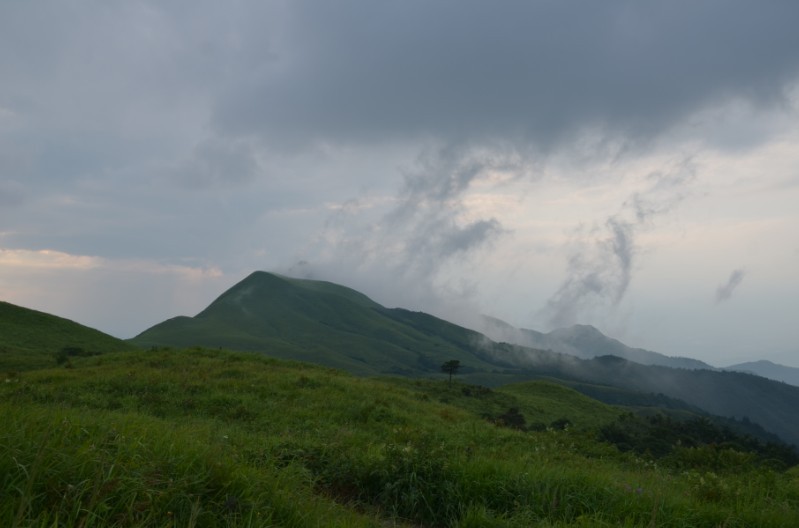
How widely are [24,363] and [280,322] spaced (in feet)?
547

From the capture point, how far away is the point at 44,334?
46625mm

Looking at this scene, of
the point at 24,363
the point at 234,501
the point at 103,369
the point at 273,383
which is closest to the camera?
the point at 234,501

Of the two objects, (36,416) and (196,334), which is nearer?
(36,416)

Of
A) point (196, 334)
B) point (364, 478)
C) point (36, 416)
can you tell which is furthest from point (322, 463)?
point (196, 334)

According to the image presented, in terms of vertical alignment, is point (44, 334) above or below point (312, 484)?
above

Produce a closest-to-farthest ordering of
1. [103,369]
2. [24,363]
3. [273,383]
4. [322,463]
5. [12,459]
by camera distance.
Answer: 1. [12,459]
2. [322,463]
3. [273,383]
4. [103,369]
5. [24,363]

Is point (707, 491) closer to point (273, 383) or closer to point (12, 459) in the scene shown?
point (12, 459)

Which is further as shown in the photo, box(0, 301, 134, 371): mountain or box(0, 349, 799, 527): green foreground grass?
box(0, 301, 134, 371): mountain

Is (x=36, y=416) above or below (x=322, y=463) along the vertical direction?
above

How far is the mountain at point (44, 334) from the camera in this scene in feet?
135

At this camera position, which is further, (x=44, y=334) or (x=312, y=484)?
(x=44, y=334)

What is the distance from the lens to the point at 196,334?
475ft

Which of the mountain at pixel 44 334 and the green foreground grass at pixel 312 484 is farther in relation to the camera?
the mountain at pixel 44 334

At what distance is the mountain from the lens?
41281 millimetres
